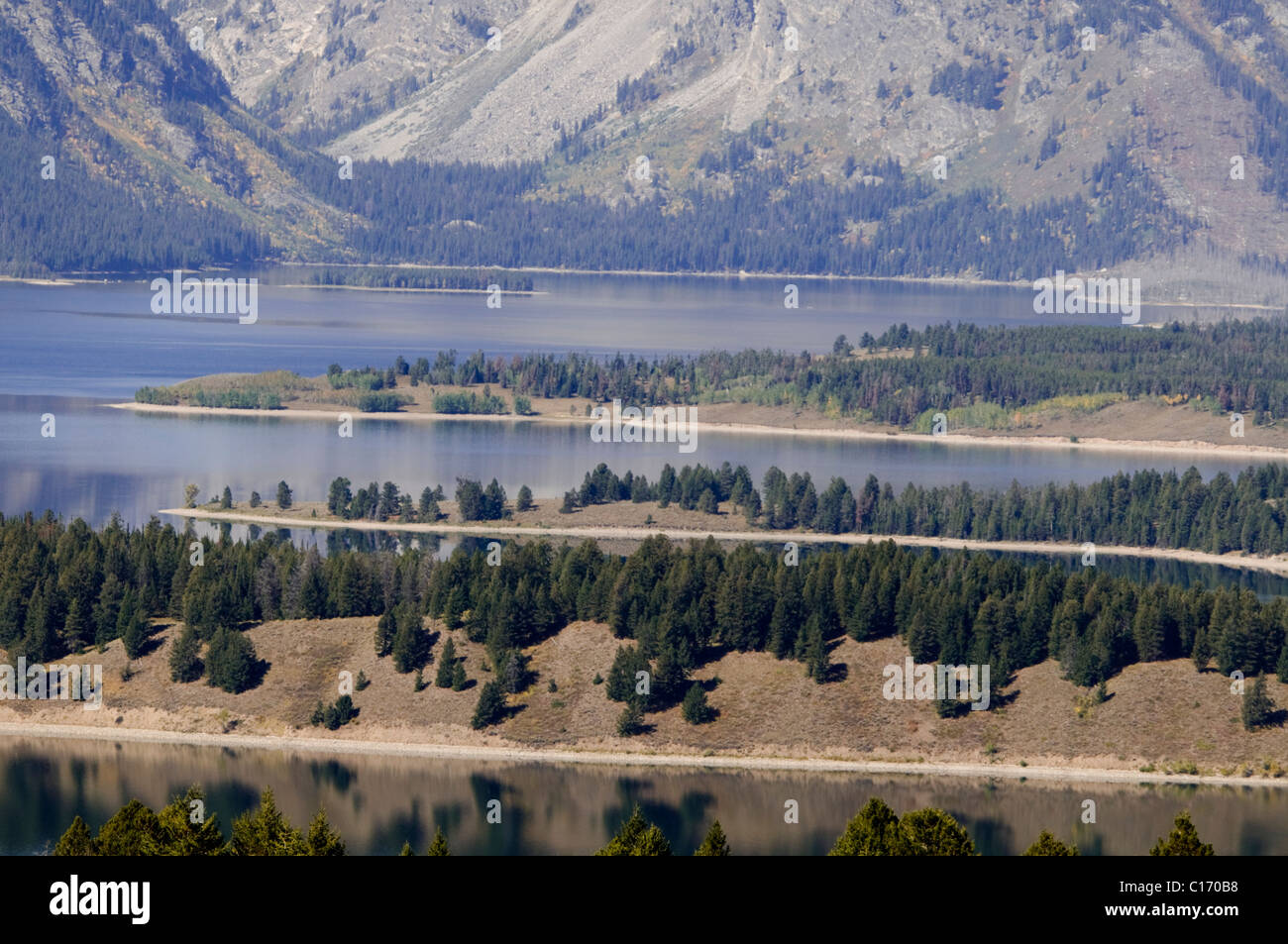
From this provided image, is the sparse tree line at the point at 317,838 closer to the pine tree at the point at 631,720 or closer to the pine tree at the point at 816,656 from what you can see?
the pine tree at the point at 631,720

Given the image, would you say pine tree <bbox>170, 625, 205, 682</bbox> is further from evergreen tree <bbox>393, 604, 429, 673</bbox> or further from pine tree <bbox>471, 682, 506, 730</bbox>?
pine tree <bbox>471, 682, 506, 730</bbox>

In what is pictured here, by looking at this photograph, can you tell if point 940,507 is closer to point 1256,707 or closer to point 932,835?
point 1256,707

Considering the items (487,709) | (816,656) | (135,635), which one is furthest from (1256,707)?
(135,635)

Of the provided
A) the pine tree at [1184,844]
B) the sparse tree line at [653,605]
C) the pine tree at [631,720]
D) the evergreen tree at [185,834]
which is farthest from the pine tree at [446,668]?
the pine tree at [1184,844]

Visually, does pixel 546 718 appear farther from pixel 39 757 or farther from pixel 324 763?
pixel 39 757

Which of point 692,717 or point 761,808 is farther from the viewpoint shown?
point 692,717

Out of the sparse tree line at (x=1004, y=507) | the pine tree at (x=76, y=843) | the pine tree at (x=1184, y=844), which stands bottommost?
the pine tree at (x=76, y=843)
